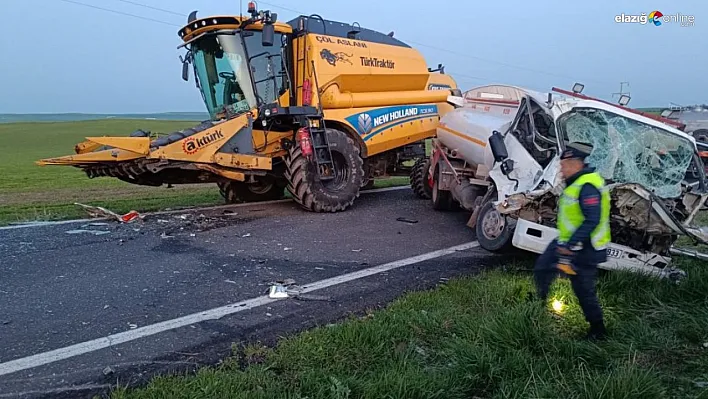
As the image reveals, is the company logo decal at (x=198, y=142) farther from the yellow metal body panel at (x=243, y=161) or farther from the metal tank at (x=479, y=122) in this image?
the metal tank at (x=479, y=122)

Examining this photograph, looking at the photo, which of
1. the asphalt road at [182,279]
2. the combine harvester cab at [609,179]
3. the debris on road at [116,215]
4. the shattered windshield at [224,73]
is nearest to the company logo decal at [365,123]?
the asphalt road at [182,279]

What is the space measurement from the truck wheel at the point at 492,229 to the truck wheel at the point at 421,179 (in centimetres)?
405

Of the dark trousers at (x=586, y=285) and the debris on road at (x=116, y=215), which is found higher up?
the dark trousers at (x=586, y=285)

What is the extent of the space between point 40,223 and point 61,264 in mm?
2740

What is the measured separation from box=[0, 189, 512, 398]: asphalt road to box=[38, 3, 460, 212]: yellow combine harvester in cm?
77

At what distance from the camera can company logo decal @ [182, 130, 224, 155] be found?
27.5 feet

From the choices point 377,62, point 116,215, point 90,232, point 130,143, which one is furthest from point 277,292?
point 377,62

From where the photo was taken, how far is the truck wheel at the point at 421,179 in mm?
10962

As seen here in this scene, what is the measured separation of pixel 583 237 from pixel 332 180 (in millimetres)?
6118

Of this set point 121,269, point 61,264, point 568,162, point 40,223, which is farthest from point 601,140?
point 40,223

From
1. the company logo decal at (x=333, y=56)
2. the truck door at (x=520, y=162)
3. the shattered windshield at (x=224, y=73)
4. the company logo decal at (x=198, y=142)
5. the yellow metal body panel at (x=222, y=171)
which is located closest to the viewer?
the truck door at (x=520, y=162)

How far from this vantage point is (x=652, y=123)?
6141 millimetres

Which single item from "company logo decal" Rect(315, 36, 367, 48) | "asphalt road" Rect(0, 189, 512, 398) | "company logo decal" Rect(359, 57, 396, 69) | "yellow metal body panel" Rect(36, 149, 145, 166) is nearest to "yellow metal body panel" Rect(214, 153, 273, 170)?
"asphalt road" Rect(0, 189, 512, 398)

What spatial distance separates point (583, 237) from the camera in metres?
3.99
